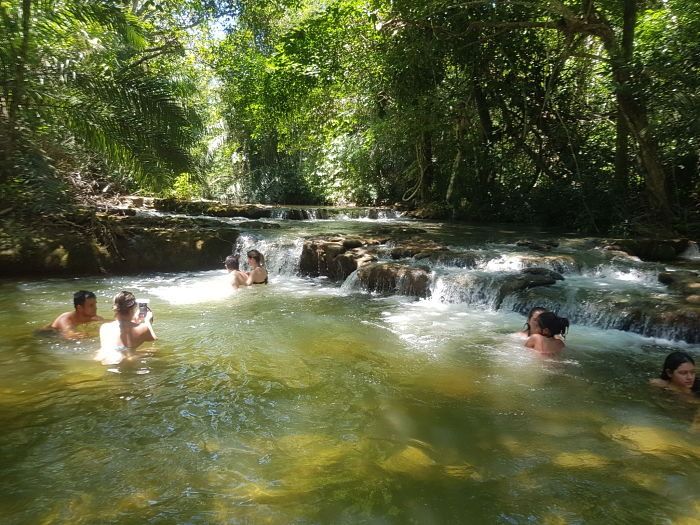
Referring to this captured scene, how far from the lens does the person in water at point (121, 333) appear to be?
16.9ft

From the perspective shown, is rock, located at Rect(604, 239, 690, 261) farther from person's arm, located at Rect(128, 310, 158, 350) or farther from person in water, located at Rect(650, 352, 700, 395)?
person's arm, located at Rect(128, 310, 158, 350)

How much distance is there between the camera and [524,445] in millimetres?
3617

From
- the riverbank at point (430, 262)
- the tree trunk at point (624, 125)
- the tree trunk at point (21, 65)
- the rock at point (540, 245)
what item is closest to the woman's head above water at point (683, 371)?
the riverbank at point (430, 262)

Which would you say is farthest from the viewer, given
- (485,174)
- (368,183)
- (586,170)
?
(368,183)

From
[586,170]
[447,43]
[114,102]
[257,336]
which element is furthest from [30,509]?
[586,170]

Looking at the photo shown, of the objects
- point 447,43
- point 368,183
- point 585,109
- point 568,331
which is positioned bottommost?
Result: point 568,331

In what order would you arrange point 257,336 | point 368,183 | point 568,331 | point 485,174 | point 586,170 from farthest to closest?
point 368,183
point 485,174
point 586,170
point 568,331
point 257,336

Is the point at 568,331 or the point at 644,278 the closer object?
the point at 568,331

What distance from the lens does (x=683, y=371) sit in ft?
14.4

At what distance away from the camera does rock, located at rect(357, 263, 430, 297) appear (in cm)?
875

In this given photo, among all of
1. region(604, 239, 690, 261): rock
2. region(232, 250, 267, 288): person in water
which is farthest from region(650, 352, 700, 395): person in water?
region(232, 250, 267, 288): person in water

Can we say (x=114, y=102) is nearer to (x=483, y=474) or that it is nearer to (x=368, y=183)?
(x=483, y=474)

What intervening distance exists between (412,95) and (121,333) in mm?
12189

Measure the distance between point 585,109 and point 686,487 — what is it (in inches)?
587
